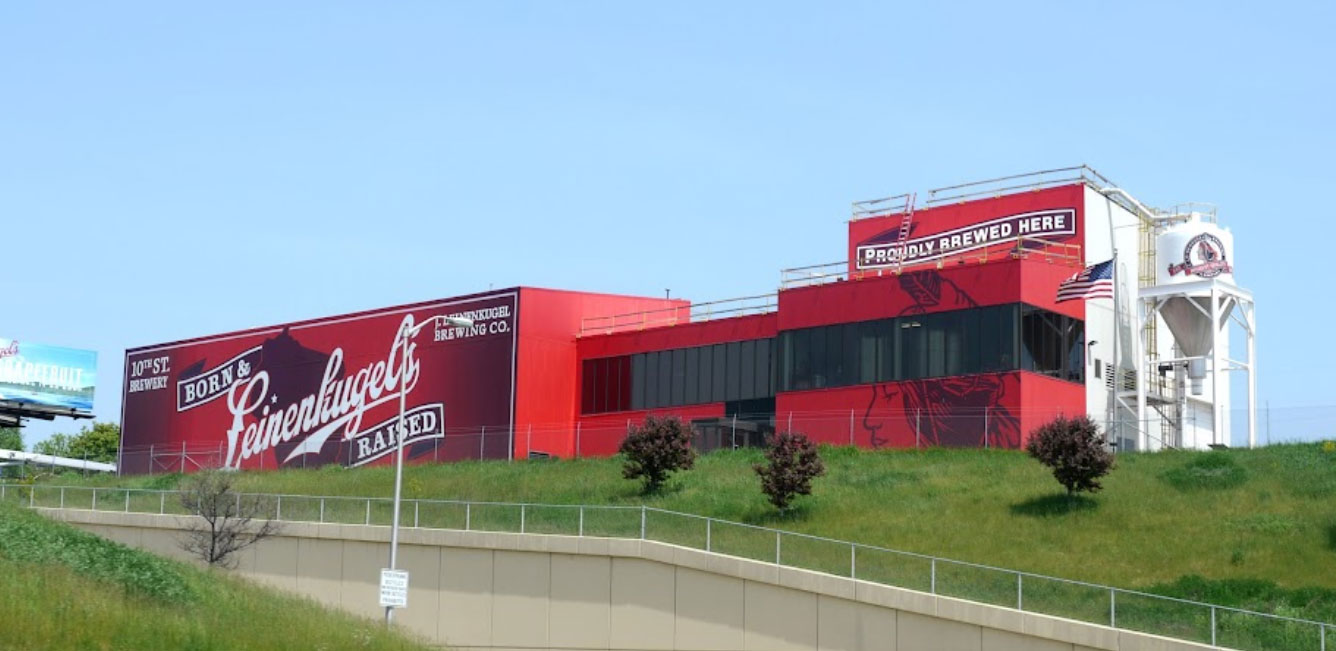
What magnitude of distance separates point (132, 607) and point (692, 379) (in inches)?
1179

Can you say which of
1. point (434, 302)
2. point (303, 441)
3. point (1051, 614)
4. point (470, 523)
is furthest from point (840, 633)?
point (303, 441)

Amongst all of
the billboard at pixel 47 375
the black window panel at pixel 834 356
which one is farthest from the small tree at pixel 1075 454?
the billboard at pixel 47 375

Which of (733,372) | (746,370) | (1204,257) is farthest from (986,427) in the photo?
(733,372)

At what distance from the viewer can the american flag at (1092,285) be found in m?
52.1

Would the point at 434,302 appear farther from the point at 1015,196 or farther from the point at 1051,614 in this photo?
the point at 1051,614

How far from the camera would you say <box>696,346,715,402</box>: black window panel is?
61812 millimetres

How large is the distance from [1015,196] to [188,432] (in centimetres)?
3621

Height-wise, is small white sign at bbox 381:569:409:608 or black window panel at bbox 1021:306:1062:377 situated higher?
black window panel at bbox 1021:306:1062:377

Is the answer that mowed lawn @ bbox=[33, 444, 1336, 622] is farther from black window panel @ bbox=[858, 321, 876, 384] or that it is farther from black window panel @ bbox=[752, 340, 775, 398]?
black window panel @ bbox=[752, 340, 775, 398]

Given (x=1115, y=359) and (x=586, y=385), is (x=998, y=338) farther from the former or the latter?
(x=586, y=385)

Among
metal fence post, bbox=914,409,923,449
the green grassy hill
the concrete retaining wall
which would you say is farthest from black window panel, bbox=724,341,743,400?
the green grassy hill

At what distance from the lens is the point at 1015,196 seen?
194 ft

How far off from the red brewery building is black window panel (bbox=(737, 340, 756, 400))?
0.18ft

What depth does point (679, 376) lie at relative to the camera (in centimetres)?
6275
